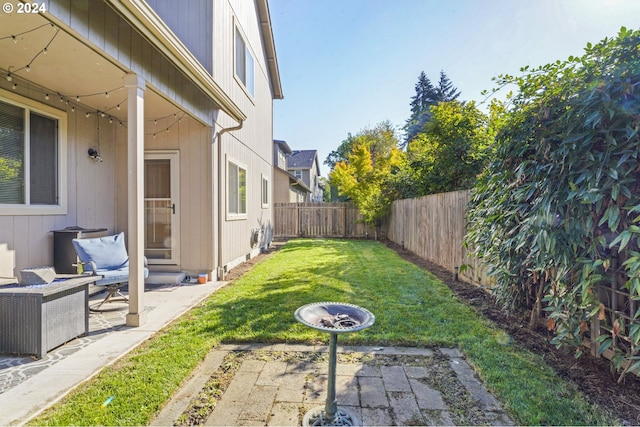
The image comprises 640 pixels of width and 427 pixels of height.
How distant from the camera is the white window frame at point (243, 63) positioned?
7.01 meters

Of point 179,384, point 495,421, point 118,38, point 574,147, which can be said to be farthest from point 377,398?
point 118,38

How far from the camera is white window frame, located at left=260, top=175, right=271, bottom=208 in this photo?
10.3m

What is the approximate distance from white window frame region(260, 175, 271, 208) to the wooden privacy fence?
107 inches

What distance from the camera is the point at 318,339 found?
3107 mm

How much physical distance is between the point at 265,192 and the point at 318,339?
818 centimetres

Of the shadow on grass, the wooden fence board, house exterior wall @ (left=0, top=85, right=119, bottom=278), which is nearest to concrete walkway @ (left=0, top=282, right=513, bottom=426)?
the shadow on grass

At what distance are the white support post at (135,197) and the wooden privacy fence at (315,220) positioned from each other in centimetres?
1062

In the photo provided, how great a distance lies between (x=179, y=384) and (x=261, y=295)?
92.2 inches

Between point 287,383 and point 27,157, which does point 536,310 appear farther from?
point 27,157

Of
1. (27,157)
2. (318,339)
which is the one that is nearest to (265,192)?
(27,157)

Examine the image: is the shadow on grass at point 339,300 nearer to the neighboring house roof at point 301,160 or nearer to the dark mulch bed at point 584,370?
the dark mulch bed at point 584,370

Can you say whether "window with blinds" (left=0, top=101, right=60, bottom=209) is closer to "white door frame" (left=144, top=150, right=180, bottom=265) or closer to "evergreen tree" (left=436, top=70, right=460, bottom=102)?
"white door frame" (left=144, top=150, right=180, bottom=265)

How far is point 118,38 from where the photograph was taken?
3.09m

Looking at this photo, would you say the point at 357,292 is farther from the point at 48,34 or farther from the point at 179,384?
the point at 48,34
